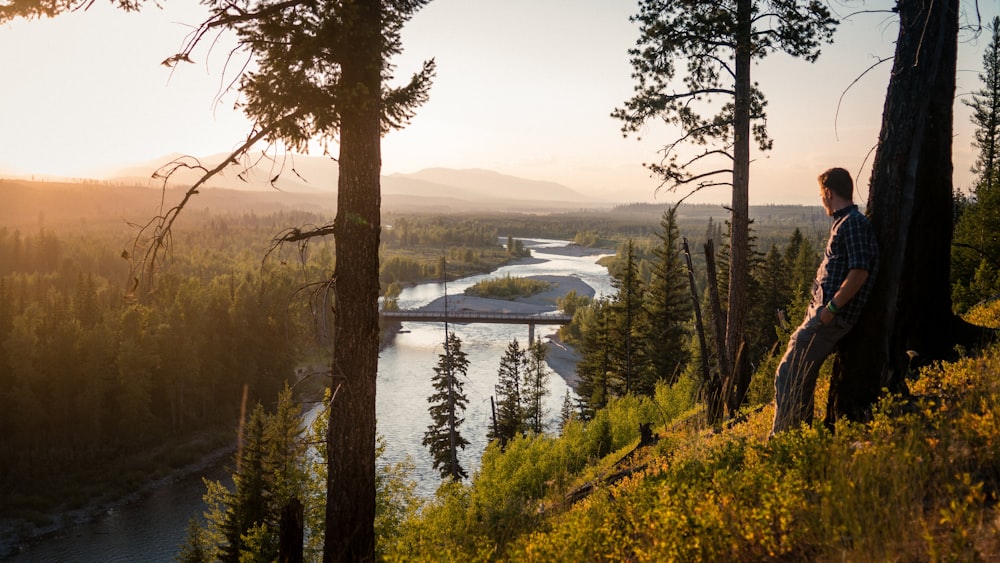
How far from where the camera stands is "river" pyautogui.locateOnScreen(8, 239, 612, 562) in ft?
96.4

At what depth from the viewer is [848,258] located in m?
4.93

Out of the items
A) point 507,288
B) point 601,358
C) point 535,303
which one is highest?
point 601,358

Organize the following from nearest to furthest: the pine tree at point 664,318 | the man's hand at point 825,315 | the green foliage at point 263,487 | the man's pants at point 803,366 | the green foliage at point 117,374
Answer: the man's hand at point 825,315 < the man's pants at point 803,366 < the green foliage at point 263,487 < the pine tree at point 664,318 < the green foliage at point 117,374

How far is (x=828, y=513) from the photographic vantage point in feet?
11.5

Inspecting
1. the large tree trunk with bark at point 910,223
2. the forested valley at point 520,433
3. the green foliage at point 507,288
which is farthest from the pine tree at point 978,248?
the green foliage at point 507,288

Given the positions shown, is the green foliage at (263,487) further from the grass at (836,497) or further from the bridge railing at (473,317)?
the bridge railing at (473,317)

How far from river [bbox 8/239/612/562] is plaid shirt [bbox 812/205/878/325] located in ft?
56.3

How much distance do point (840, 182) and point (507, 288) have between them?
101624mm

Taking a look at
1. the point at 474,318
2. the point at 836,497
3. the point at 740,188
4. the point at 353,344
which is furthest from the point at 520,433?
the point at 474,318

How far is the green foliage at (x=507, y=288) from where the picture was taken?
105375 mm

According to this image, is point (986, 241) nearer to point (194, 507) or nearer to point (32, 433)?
point (194, 507)

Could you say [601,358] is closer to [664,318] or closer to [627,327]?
[627,327]

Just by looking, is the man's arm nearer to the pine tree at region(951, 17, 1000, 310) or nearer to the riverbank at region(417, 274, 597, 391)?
the pine tree at region(951, 17, 1000, 310)

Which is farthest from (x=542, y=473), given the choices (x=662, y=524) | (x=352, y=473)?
(x=662, y=524)
